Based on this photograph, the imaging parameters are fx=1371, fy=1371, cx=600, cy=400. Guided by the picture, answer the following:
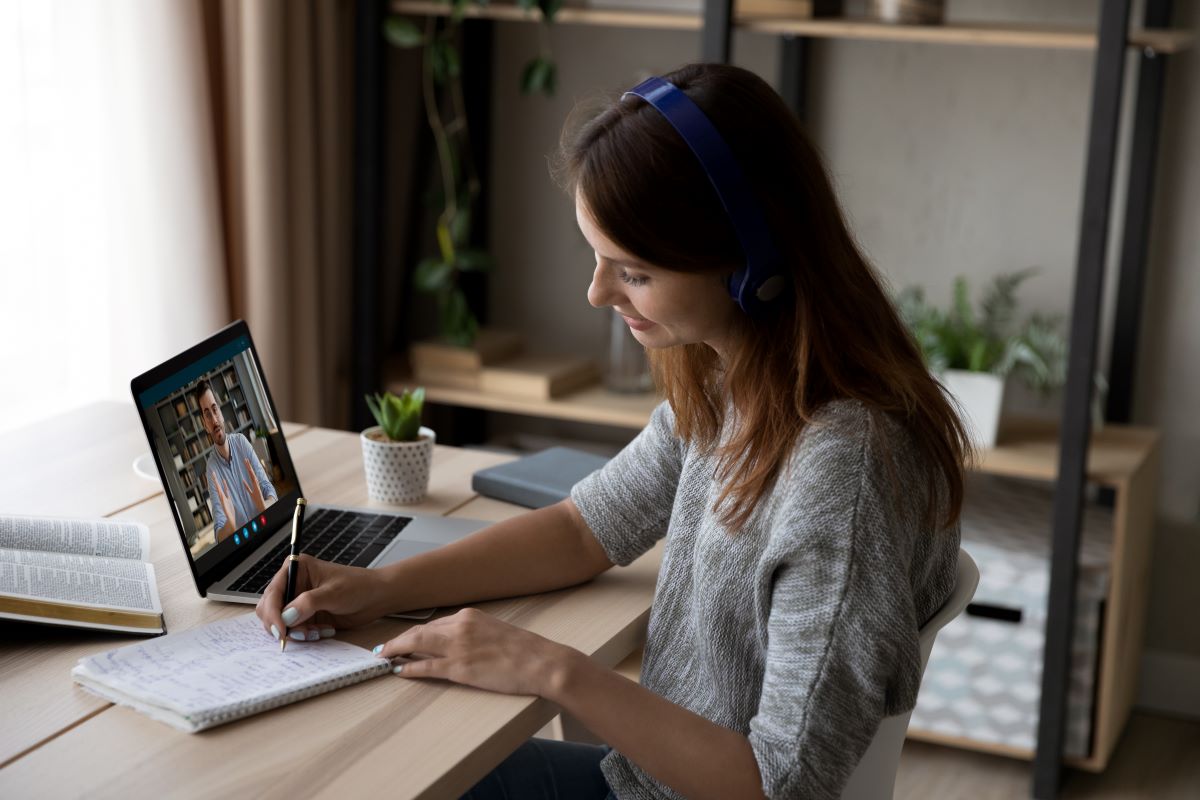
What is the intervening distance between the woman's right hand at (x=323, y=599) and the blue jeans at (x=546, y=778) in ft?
0.76

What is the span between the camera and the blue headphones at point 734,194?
112 centimetres

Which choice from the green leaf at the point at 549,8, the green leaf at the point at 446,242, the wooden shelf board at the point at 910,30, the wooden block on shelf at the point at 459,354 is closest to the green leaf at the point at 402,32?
the wooden shelf board at the point at 910,30

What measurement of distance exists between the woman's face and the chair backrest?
0.31m

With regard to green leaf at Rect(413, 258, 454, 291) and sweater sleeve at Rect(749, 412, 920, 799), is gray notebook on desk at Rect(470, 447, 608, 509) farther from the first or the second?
green leaf at Rect(413, 258, 454, 291)

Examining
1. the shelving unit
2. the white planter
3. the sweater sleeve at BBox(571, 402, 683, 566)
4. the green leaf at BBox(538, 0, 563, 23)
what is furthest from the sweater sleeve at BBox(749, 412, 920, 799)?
the green leaf at BBox(538, 0, 563, 23)

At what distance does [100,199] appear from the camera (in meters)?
2.37

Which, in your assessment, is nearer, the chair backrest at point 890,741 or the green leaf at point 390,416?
the chair backrest at point 890,741

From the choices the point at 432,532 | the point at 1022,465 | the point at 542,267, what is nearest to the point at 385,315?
the point at 542,267

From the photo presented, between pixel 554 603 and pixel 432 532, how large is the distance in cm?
20

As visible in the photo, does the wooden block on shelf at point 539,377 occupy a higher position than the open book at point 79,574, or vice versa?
the open book at point 79,574

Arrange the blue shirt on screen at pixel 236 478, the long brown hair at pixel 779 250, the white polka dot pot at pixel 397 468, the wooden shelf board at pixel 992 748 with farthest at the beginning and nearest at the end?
the wooden shelf board at pixel 992 748 < the white polka dot pot at pixel 397 468 < the blue shirt on screen at pixel 236 478 < the long brown hair at pixel 779 250

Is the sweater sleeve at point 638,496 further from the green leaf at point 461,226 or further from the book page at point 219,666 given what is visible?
the green leaf at point 461,226

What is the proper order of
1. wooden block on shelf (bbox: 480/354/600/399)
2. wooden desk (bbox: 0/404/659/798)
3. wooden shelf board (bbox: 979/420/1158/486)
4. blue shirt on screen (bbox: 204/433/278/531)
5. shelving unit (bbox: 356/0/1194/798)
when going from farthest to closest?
wooden block on shelf (bbox: 480/354/600/399) → wooden shelf board (bbox: 979/420/1158/486) → shelving unit (bbox: 356/0/1194/798) → blue shirt on screen (bbox: 204/433/278/531) → wooden desk (bbox: 0/404/659/798)

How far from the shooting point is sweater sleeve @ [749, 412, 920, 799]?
105 cm
